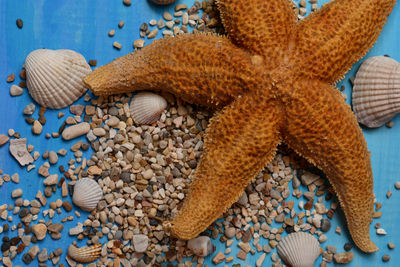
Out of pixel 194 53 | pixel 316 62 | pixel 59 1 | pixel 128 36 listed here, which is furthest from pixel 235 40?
pixel 59 1

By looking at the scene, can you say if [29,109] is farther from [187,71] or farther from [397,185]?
[397,185]

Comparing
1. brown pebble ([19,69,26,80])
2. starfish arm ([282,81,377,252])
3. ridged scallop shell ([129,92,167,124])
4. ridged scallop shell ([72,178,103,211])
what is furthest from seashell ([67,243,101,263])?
starfish arm ([282,81,377,252])

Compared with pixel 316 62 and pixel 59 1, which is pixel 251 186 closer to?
pixel 316 62

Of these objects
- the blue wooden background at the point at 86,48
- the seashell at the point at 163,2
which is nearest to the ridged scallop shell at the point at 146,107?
the blue wooden background at the point at 86,48

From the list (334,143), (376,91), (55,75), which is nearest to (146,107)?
(55,75)

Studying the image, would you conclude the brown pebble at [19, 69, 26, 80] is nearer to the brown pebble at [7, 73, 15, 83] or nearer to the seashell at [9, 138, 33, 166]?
the brown pebble at [7, 73, 15, 83]

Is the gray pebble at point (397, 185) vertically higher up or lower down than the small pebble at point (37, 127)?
lower down

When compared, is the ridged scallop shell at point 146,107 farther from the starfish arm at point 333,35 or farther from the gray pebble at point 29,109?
the starfish arm at point 333,35
